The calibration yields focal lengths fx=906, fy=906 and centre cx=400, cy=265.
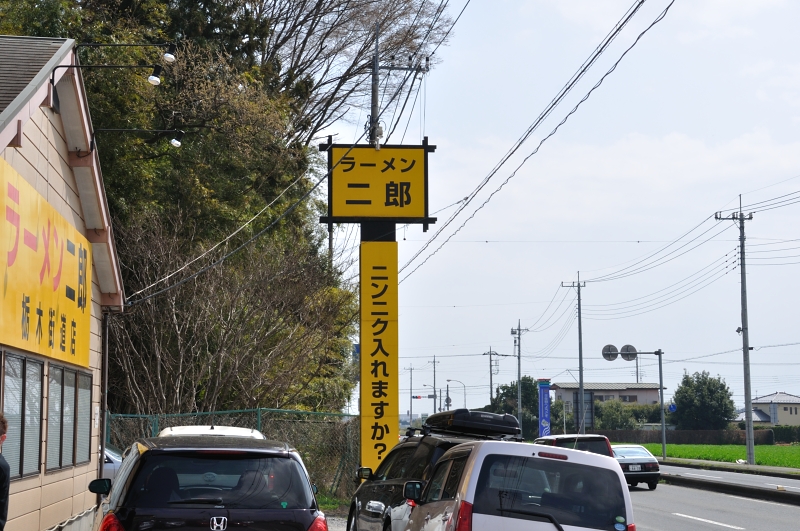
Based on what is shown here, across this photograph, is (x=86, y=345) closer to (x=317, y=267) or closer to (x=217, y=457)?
(x=217, y=457)

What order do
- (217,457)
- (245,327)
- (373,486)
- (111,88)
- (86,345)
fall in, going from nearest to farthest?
(217,457)
(373,486)
(86,345)
(111,88)
(245,327)

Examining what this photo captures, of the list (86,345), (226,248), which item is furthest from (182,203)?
(86,345)

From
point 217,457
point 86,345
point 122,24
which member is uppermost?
point 122,24

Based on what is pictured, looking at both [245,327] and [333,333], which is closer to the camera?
[245,327]

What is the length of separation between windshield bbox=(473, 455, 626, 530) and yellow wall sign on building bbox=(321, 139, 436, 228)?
10.1m

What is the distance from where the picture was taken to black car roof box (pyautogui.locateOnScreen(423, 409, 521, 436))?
1248 centimetres

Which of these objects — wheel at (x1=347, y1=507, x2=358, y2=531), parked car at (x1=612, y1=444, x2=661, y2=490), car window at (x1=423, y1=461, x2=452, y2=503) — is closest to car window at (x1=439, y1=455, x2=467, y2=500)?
car window at (x1=423, y1=461, x2=452, y2=503)

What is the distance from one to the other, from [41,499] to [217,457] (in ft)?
18.0

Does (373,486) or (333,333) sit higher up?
(333,333)

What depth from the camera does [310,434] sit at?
1969 cm

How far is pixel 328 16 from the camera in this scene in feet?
112

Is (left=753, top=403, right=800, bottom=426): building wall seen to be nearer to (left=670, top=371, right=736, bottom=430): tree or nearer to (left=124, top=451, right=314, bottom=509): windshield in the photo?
(left=670, top=371, right=736, bottom=430): tree

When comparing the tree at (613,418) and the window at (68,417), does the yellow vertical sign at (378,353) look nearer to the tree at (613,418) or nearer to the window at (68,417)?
the window at (68,417)

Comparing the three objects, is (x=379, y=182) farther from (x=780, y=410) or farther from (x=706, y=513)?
(x=780, y=410)
